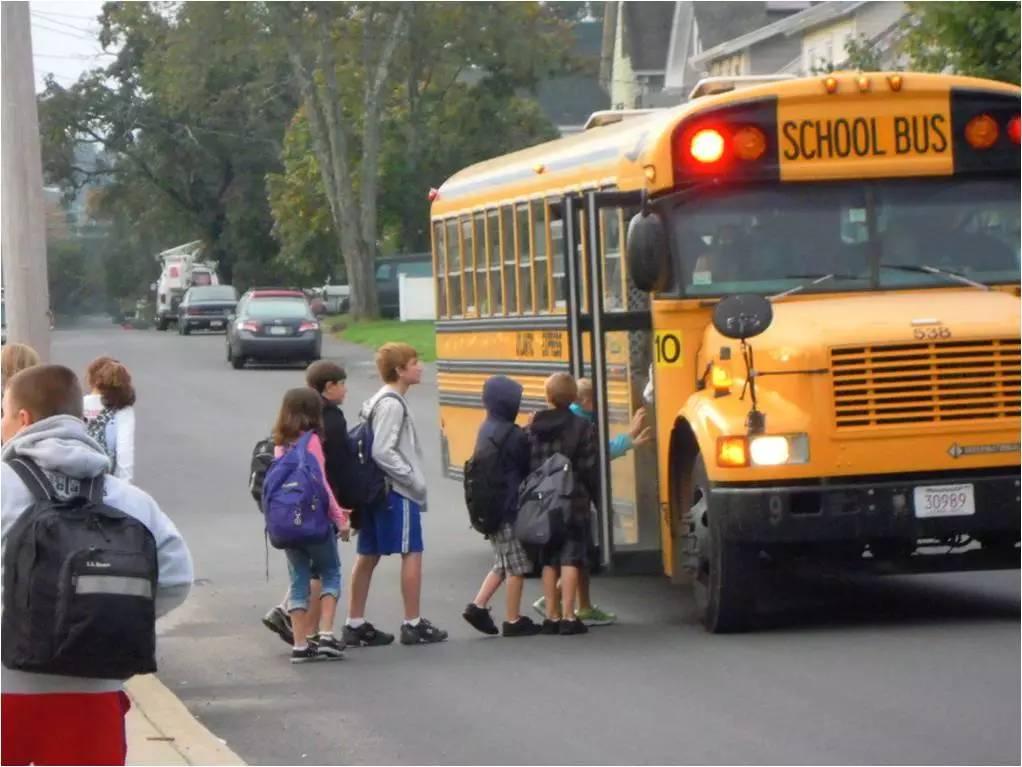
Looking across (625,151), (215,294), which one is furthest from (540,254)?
(215,294)

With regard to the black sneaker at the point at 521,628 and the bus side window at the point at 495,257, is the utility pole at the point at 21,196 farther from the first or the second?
the bus side window at the point at 495,257

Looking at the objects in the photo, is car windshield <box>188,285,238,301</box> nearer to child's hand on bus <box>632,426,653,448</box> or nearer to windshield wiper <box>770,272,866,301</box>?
child's hand on bus <box>632,426,653,448</box>

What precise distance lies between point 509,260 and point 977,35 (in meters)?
8.58

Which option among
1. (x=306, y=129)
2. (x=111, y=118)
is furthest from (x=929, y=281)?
(x=111, y=118)

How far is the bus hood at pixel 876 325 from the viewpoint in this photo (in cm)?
1013

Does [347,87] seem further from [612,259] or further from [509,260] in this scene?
[612,259]

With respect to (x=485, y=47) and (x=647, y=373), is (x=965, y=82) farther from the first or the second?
(x=485, y=47)

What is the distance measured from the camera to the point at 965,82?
11164 millimetres

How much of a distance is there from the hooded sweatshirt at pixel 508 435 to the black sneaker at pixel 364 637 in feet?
3.04

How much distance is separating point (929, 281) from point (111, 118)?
60469 mm

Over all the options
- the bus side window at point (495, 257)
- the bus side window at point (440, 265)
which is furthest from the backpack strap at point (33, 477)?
the bus side window at point (440, 265)

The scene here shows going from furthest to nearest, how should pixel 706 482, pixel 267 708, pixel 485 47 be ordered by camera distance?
1. pixel 485 47
2. pixel 706 482
3. pixel 267 708

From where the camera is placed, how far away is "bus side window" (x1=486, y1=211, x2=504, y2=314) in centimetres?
1447

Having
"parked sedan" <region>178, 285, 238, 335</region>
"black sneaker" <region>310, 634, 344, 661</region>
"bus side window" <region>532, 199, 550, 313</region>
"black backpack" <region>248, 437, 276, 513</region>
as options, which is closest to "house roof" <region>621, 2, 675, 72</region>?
"parked sedan" <region>178, 285, 238, 335</region>
